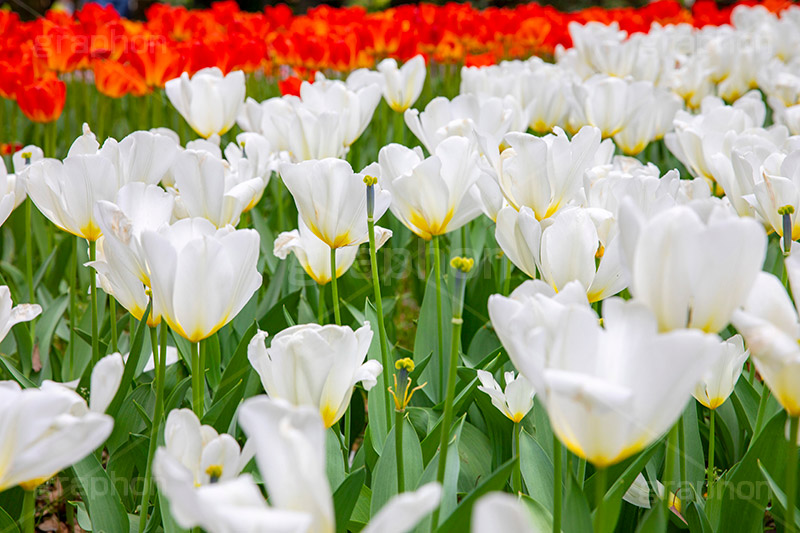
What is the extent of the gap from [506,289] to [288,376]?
0.91m

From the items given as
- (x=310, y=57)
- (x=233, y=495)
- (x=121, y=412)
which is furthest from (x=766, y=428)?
(x=310, y=57)

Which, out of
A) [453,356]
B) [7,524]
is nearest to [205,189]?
[7,524]

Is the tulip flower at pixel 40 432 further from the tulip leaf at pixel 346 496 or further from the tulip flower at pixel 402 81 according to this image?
the tulip flower at pixel 402 81

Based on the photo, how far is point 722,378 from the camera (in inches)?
48.6

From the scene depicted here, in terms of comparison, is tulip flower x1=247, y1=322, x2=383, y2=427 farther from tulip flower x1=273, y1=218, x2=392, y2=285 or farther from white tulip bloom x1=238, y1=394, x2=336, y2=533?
tulip flower x1=273, y1=218, x2=392, y2=285

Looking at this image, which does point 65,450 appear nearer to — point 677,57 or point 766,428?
point 766,428

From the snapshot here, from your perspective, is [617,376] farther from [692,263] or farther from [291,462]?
[291,462]

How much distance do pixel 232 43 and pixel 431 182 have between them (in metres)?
2.34

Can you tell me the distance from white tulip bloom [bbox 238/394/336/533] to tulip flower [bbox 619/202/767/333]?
345 millimetres

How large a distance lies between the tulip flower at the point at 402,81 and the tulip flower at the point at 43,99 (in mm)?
1041

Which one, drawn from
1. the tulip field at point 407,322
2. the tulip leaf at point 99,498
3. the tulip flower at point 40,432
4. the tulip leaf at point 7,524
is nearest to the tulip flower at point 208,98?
the tulip field at point 407,322

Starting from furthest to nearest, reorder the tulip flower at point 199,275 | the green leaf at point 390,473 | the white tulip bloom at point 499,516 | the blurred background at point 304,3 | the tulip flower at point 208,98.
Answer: the blurred background at point 304,3
the tulip flower at point 208,98
the green leaf at point 390,473
the tulip flower at point 199,275
the white tulip bloom at point 499,516

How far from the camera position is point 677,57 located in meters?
3.92

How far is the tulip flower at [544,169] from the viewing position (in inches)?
56.1
